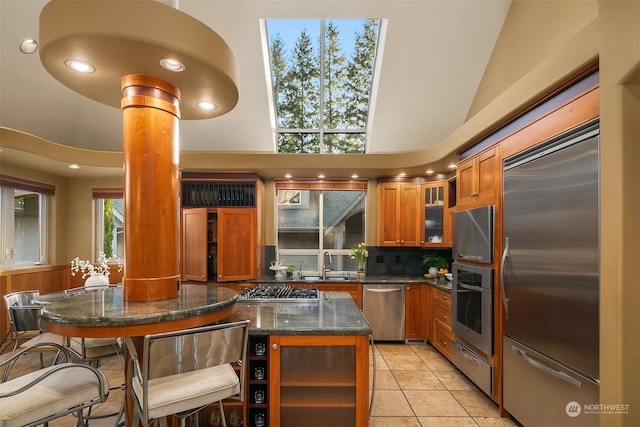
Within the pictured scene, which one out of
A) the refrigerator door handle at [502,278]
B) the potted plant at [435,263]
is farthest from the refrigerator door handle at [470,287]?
the potted plant at [435,263]

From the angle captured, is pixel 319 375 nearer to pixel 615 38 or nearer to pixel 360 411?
pixel 360 411

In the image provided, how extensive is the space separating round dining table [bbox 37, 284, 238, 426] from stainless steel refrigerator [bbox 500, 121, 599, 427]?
6.59ft

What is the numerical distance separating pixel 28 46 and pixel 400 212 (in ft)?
16.2

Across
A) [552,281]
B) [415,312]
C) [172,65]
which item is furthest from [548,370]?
[172,65]

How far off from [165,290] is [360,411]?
1475 mm

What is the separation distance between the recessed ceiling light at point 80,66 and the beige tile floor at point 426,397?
121 inches

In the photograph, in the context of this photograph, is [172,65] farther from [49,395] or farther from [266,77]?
[266,77]

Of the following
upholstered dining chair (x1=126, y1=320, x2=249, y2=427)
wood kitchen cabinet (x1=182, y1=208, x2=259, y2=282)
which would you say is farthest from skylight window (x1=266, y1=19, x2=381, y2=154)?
upholstered dining chair (x1=126, y1=320, x2=249, y2=427)

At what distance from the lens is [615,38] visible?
4.63 feet

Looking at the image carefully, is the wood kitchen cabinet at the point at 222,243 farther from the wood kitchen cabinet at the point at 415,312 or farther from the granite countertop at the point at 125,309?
the wood kitchen cabinet at the point at 415,312

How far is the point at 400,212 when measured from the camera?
4.55 metres

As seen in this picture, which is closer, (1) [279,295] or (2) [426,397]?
(2) [426,397]

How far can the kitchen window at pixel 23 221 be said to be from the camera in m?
4.10

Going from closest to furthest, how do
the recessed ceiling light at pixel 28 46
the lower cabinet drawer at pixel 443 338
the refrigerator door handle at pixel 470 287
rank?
the refrigerator door handle at pixel 470 287 < the recessed ceiling light at pixel 28 46 < the lower cabinet drawer at pixel 443 338
